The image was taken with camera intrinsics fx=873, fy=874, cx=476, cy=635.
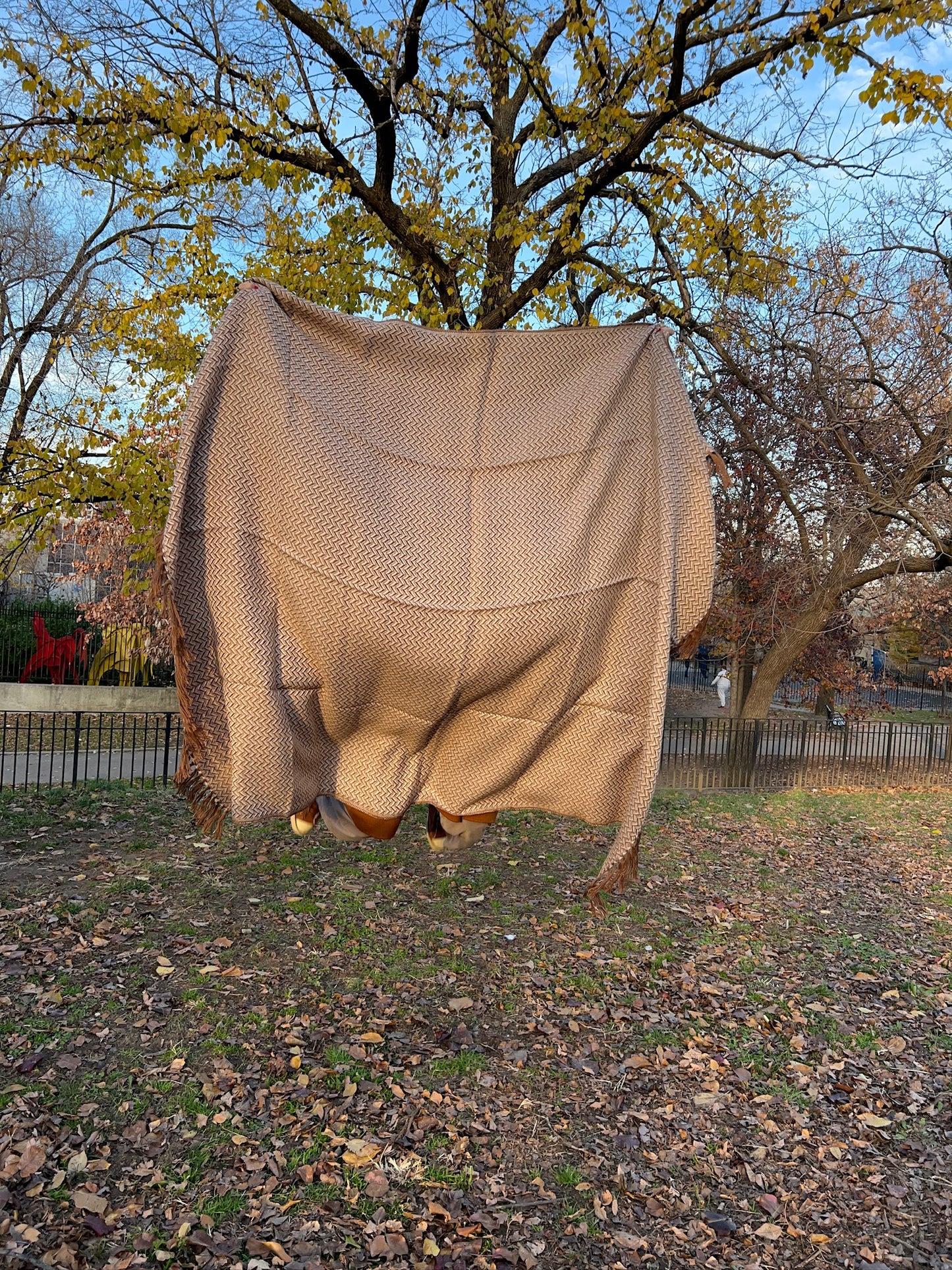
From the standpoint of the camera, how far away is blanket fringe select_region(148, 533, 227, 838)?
2.38m

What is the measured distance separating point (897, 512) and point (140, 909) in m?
7.96

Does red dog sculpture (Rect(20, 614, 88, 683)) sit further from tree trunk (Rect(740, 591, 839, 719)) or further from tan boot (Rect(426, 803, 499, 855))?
tan boot (Rect(426, 803, 499, 855))

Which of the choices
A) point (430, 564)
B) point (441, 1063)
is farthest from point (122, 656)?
point (430, 564)

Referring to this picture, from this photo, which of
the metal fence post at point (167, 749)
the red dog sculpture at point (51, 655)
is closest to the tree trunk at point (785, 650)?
the metal fence post at point (167, 749)

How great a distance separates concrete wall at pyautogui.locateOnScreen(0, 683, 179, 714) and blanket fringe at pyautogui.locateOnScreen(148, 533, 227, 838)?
11747 mm

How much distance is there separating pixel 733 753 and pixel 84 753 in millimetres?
9701

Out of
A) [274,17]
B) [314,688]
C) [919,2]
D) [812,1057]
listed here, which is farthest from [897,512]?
[314,688]

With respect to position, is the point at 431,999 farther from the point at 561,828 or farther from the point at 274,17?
the point at 274,17

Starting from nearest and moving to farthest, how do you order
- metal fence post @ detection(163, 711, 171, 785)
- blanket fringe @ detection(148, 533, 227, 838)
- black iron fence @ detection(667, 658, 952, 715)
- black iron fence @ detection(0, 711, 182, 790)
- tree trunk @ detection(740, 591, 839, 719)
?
blanket fringe @ detection(148, 533, 227, 838)
metal fence post @ detection(163, 711, 171, 785)
black iron fence @ detection(0, 711, 182, 790)
tree trunk @ detection(740, 591, 839, 719)
black iron fence @ detection(667, 658, 952, 715)

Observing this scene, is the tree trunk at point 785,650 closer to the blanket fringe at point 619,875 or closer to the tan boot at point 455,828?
the tan boot at point 455,828

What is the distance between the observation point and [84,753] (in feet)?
40.3

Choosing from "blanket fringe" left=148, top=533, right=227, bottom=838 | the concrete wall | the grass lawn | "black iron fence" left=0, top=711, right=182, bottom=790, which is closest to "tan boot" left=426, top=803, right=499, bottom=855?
"blanket fringe" left=148, top=533, right=227, bottom=838

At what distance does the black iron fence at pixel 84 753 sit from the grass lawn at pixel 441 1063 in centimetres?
128

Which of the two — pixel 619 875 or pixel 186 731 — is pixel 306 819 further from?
pixel 619 875
